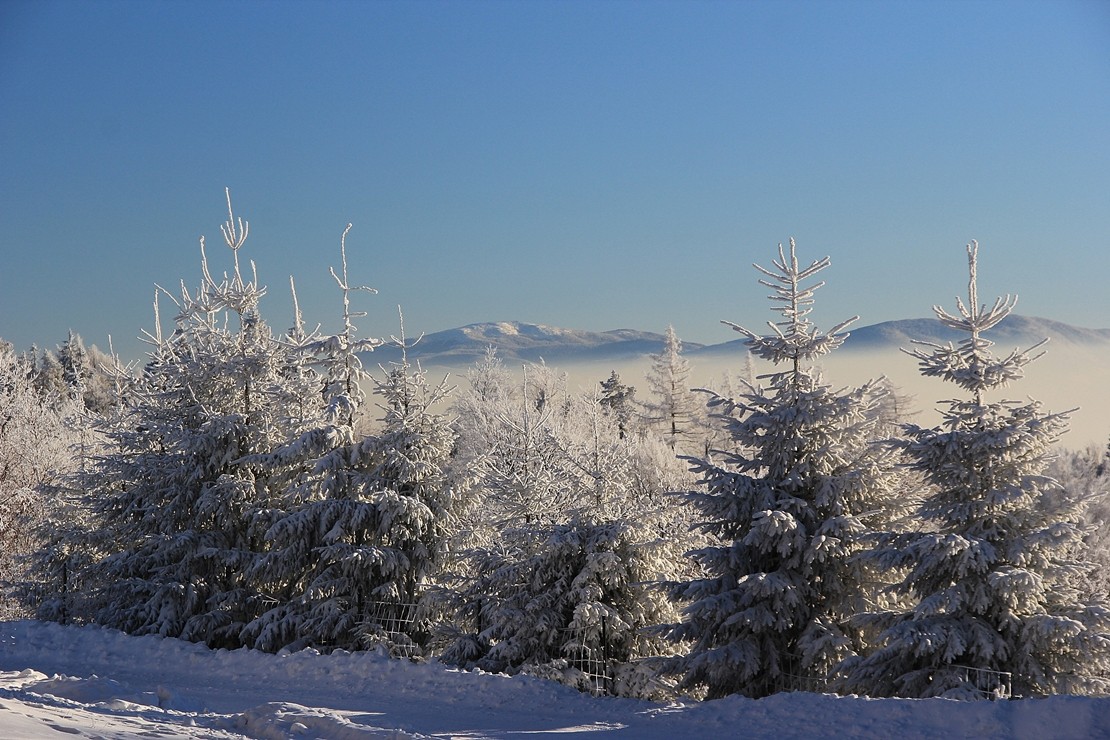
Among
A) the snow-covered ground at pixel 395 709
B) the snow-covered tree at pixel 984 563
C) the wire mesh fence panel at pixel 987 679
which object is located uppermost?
the snow-covered tree at pixel 984 563

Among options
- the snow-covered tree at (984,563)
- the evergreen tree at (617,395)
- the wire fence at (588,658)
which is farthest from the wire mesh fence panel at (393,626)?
the evergreen tree at (617,395)

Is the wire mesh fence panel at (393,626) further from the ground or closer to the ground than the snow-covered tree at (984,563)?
closer to the ground

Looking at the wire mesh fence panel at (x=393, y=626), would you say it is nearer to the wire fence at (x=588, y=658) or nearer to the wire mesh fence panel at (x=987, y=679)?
the wire fence at (x=588, y=658)

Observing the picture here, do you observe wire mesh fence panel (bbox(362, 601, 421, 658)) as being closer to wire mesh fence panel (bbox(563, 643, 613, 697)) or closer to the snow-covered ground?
the snow-covered ground

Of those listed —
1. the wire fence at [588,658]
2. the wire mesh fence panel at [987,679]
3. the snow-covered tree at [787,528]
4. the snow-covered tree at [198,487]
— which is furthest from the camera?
the snow-covered tree at [198,487]

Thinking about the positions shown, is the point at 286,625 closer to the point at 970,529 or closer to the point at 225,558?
the point at 225,558

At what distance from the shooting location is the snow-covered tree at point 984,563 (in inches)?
477

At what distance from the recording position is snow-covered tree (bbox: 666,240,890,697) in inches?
527

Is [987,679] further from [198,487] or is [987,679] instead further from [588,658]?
[198,487]

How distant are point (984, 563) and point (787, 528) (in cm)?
267

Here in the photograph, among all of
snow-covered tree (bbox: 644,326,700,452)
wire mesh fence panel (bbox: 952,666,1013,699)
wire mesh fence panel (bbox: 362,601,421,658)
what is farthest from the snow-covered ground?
snow-covered tree (bbox: 644,326,700,452)

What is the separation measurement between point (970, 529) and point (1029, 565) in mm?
878

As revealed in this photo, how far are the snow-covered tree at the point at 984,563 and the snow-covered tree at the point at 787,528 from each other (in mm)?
755

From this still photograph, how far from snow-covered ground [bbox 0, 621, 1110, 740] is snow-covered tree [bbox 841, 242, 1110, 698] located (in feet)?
8.48
